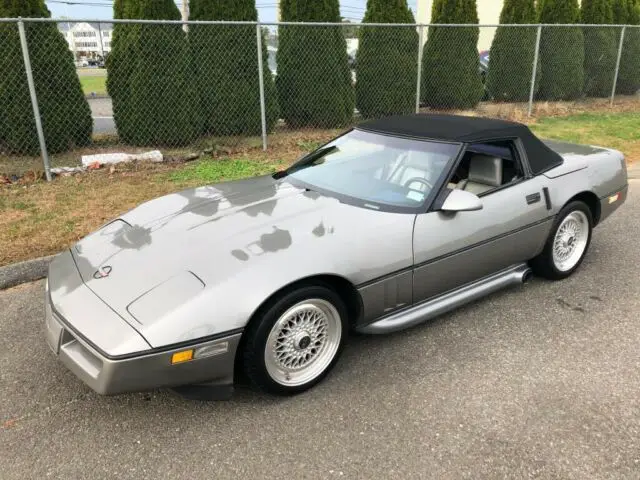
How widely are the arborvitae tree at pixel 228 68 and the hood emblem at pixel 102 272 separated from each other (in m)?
6.06

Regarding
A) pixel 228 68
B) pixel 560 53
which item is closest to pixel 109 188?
pixel 228 68

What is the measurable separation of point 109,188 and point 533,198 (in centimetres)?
494

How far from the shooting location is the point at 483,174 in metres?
3.84

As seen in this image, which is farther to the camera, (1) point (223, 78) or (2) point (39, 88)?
(1) point (223, 78)

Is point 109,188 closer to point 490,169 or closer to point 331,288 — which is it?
point 331,288

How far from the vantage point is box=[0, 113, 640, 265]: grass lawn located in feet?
16.4

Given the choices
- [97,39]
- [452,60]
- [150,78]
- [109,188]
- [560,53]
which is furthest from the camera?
[560,53]

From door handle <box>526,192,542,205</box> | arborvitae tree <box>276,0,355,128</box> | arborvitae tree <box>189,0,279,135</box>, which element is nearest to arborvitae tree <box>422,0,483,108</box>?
arborvitae tree <box>276,0,355,128</box>

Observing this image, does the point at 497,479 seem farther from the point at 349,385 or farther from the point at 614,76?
the point at 614,76

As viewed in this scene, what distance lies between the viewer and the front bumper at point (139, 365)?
2.35 m

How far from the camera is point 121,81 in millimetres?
7977

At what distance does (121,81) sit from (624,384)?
7.57m

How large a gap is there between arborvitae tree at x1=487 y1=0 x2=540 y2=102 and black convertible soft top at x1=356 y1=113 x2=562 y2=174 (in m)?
9.22

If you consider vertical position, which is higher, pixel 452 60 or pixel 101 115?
pixel 452 60
